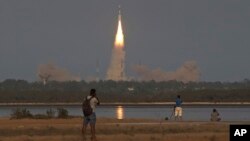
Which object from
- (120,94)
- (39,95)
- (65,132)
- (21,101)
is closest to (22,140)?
(65,132)

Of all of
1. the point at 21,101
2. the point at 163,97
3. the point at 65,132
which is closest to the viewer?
the point at 65,132

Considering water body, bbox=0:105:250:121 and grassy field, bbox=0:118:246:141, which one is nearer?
grassy field, bbox=0:118:246:141

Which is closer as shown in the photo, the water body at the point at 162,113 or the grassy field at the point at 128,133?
the grassy field at the point at 128,133

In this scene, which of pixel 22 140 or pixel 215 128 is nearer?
pixel 22 140

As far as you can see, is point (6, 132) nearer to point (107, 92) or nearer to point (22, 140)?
point (22, 140)

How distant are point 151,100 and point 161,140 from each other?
126353mm

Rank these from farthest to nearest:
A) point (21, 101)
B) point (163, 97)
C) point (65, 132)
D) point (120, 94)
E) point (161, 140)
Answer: point (120, 94)
point (163, 97)
point (21, 101)
point (65, 132)
point (161, 140)

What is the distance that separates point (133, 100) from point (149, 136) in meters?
125

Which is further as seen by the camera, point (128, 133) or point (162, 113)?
point (162, 113)

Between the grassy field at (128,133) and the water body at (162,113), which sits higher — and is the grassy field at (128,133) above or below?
below

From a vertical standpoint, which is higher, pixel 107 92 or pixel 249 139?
pixel 107 92

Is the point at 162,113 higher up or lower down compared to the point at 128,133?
higher up

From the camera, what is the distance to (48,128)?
103ft

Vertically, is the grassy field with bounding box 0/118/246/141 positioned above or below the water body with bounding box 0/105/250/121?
below
